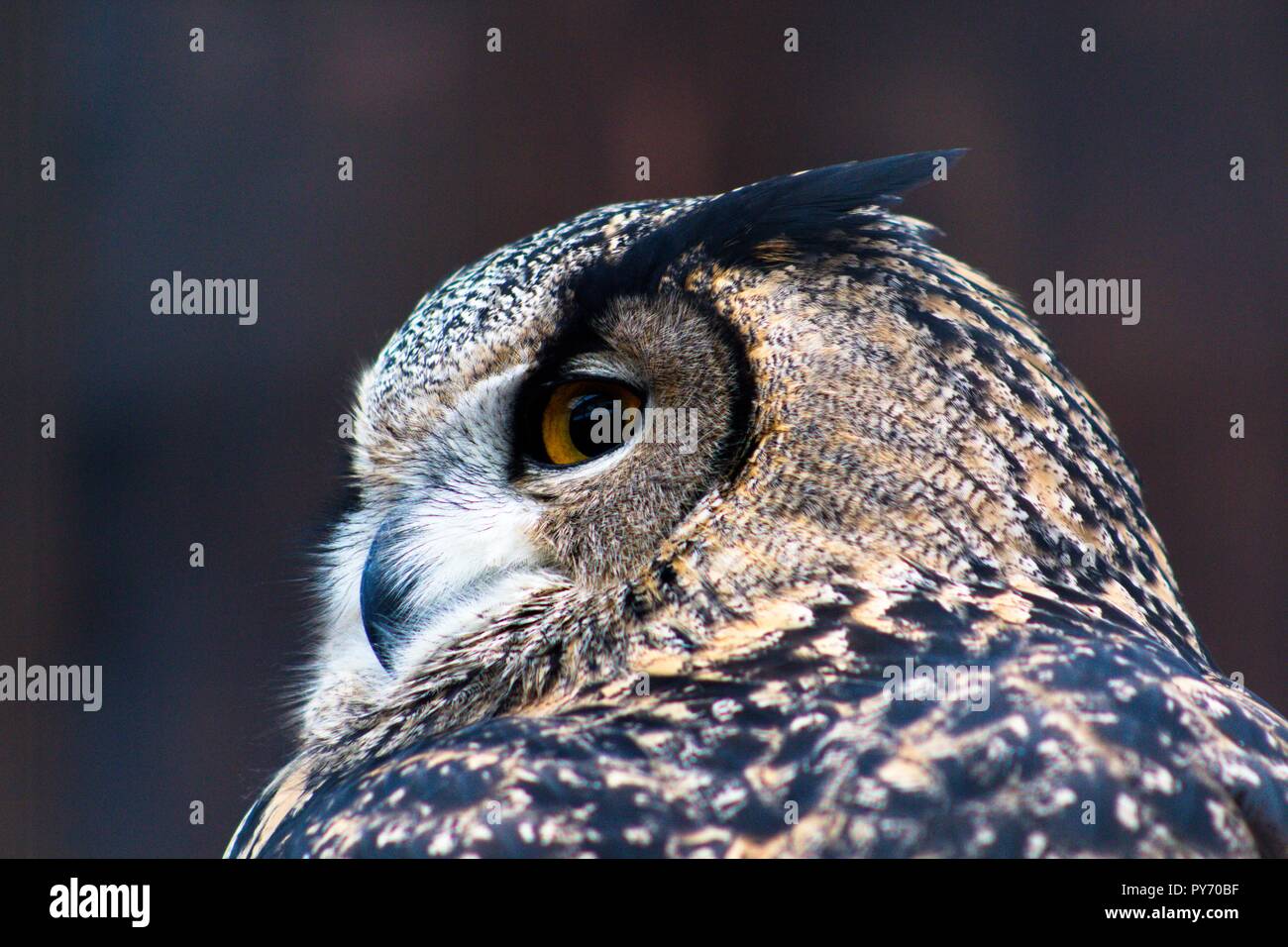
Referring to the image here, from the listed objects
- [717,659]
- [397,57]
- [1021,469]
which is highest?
[397,57]

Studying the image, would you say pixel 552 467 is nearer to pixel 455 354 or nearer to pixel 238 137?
pixel 455 354

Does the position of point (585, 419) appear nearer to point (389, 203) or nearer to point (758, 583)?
point (758, 583)

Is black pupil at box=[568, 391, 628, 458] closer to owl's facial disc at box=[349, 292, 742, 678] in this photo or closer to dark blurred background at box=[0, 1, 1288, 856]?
owl's facial disc at box=[349, 292, 742, 678]

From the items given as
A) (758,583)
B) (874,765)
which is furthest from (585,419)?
(874,765)

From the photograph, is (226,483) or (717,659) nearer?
(717,659)

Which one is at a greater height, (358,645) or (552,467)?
(552,467)

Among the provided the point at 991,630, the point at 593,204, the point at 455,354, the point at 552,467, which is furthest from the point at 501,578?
the point at 593,204

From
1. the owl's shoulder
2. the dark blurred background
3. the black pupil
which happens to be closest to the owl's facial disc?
the black pupil

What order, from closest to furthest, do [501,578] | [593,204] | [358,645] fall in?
[501,578], [358,645], [593,204]

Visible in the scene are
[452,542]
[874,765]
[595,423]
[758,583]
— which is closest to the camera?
[874,765]
